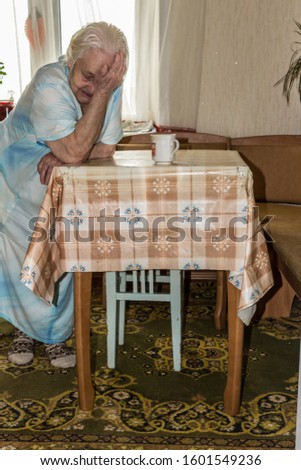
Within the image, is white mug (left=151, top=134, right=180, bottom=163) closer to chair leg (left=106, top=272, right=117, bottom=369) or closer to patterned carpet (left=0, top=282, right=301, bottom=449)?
chair leg (left=106, top=272, right=117, bottom=369)

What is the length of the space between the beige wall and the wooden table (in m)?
1.91

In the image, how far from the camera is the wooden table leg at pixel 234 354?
6.29 feet

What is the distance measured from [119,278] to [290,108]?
1.84m

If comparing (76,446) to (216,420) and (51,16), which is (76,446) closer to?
(216,420)

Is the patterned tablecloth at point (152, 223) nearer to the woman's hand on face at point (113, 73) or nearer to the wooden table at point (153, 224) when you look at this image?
the wooden table at point (153, 224)

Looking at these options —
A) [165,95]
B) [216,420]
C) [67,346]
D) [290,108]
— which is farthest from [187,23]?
[216,420]

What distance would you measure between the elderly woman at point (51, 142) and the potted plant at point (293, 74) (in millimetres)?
1458

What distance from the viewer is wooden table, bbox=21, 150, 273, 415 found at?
1794mm

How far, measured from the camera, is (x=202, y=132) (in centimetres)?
378

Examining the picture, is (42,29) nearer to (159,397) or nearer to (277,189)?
(277,189)

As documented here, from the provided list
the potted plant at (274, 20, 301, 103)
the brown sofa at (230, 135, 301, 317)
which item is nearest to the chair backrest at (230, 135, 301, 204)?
the brown sofa at (230, 135, 301, 317)

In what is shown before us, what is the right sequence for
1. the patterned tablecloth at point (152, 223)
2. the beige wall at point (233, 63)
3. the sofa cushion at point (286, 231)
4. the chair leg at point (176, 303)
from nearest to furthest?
the patterned tablecloth at point (152, 223) < the sofa cushion at point (286, 231) < the chair leg at point (176, 303) < the beige wall at point (233, 63)

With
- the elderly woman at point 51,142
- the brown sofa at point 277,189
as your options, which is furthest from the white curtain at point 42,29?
the elderly woman at point 51,142

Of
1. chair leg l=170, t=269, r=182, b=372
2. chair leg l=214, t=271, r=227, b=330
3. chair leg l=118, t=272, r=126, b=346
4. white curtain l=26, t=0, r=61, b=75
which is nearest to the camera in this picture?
chair leg l=170, t=269, r=182, b=372
